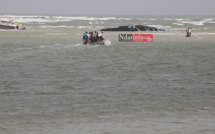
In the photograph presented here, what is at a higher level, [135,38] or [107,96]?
[135,38]

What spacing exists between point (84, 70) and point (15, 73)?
11.5ft

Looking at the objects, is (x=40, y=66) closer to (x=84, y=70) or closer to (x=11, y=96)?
(x=84, y=70)

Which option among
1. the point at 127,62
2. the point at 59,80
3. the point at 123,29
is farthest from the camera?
the point at 123,29

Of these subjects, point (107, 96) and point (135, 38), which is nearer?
point (107, 96)

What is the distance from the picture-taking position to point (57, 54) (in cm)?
2744

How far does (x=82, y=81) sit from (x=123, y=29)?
49.2 meters

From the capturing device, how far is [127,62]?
22984 mm

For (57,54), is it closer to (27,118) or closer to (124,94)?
(124,94)

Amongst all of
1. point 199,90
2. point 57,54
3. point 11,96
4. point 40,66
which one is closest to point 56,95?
point 11,96

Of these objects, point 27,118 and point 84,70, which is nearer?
point 27,118

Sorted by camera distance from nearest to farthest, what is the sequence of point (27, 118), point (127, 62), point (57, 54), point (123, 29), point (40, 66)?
point (27, 118)
point (40, 66)
point (127, 62)
point (57, 54)
point (123, 29)

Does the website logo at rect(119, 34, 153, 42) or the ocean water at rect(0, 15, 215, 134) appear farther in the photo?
the website logo at rect(119, 34, 153, 42)

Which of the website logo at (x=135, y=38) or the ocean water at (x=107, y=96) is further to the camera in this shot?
the website logo at (x=135, y=38)

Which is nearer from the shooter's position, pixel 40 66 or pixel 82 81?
pixel 82 81
